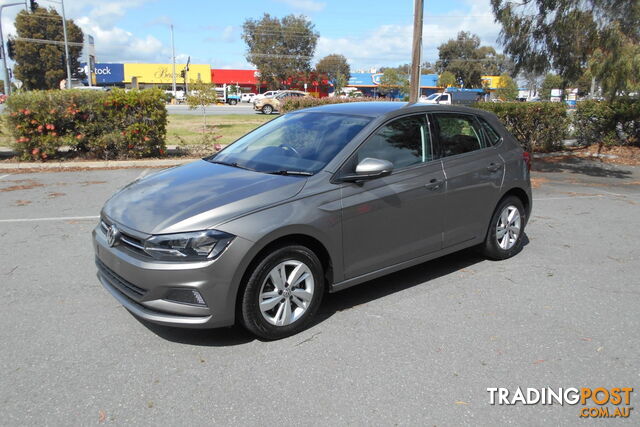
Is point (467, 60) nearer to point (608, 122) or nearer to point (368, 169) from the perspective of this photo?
point (608, 122)

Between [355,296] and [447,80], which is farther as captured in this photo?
[447,80]

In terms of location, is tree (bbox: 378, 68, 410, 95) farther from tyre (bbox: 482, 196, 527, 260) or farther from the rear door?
the rear door

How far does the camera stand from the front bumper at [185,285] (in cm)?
338

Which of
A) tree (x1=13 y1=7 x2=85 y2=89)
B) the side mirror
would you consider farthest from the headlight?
tree (x1=13 y1=7 x2=85 y2=89)

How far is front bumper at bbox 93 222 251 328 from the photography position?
3383 mm

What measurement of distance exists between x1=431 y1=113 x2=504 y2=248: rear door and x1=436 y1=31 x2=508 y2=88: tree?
3120 inches

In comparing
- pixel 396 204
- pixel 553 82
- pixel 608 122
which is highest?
pixel 553 82

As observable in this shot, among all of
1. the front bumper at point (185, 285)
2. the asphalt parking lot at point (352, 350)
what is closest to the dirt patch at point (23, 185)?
the asphalt parking lot at point (352, 350)

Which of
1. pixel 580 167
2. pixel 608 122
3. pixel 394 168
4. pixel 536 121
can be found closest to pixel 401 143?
pixel 394 168

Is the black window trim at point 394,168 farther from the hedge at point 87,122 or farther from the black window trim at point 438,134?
the hedge at point 87,122

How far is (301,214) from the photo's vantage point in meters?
3.74

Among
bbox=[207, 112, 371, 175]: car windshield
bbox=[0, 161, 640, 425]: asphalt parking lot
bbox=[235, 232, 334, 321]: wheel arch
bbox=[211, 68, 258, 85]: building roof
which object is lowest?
bbox=[0, 161, 640, 425]: asphalt parking lot

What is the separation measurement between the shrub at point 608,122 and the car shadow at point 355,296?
33.3 ft

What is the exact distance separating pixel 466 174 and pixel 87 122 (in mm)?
10144
